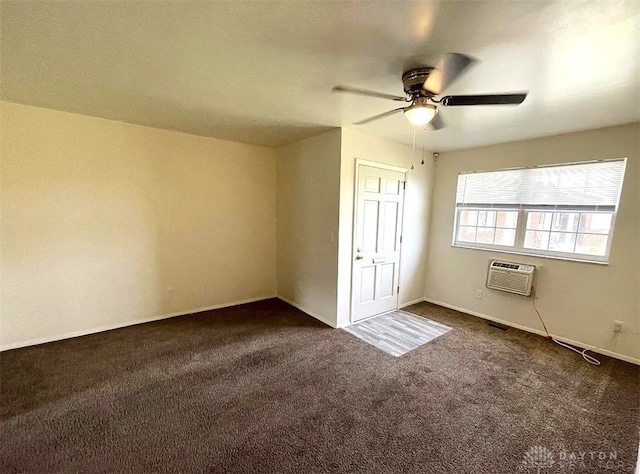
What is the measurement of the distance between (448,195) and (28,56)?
4.61 metres

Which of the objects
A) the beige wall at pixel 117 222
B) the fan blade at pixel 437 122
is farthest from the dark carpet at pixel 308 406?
the fan blade at pixel 437 122

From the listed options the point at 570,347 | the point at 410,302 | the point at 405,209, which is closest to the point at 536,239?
the point at 570,347

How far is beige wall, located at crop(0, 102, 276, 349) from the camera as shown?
8.99 feet

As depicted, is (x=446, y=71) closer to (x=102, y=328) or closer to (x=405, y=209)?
(x=405, y=209)

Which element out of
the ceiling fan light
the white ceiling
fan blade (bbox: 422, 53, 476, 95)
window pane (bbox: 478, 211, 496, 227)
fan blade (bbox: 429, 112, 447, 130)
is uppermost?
the white ceiling

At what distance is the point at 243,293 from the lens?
169 inches

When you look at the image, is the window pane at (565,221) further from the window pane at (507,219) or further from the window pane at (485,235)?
the window pane at (485,235)

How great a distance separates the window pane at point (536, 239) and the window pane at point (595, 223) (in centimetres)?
35

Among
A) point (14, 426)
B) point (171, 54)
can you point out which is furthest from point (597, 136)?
point (14, 426)

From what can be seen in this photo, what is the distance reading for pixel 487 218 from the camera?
386 cm

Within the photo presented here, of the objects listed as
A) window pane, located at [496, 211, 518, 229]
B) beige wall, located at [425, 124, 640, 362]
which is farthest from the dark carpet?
window pane, located at [496, 211, 518, 229]

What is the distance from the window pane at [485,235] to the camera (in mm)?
3822

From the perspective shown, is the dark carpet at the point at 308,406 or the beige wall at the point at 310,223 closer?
the dark carpet at the point at 308,406

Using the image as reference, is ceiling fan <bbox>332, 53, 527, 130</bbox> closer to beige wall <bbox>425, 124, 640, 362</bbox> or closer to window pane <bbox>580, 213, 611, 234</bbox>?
beige wall <bbox>425, 124, 640, 362</bbox>
